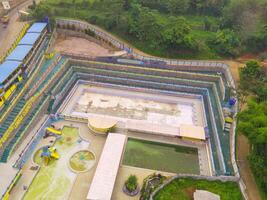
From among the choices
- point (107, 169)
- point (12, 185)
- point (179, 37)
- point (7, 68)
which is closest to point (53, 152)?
point (12, 185)

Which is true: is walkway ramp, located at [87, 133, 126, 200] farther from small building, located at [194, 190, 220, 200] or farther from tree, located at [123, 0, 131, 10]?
tree, located at [123, 0, 131, 10]

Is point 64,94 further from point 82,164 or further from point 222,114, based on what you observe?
point 222,114

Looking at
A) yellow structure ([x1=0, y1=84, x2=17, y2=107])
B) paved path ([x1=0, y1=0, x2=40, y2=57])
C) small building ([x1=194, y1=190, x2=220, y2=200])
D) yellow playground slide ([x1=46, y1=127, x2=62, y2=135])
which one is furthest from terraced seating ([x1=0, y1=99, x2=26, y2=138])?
small building ([x1=194, y1=190, x2=220, y2=200])

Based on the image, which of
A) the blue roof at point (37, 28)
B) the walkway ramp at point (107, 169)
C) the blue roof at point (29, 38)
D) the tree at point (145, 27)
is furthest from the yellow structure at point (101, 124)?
the blue roof at point (37, 28)

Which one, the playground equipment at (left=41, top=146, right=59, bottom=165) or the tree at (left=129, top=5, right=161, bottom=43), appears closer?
the playground equipment at (left=41, top=146, right=59, bottom=165)

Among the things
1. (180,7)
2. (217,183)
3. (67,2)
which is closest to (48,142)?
(217,183)

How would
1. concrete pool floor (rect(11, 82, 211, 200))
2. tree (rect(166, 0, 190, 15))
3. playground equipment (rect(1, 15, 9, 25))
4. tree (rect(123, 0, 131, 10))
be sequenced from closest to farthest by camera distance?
1. concrete pool floor (rect(11, 82, 211, 200))
2. playground equipment (rect(1, 15, 9, 25))
3. tree (rect(123, 0, 131, 10))
4. tree (rect(166, 0, 190, 15))
